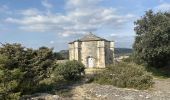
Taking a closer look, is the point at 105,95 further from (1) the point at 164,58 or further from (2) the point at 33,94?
(1) the point at 164,58

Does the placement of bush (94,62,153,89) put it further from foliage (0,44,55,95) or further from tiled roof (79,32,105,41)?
tiled roof (79,32,105,41)

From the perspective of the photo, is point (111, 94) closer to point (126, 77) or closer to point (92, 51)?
point (126, 77)

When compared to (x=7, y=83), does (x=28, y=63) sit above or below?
above

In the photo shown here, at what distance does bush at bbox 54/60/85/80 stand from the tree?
864cm

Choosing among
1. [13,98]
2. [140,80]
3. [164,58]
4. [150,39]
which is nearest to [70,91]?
[140,80]

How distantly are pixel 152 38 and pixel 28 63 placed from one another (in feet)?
61.8

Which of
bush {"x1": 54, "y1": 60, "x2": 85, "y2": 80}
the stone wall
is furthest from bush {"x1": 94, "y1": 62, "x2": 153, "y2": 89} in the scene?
the stone wall

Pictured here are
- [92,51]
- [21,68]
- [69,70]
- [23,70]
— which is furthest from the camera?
[92,51]


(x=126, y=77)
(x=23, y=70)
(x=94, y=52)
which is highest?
(x=94, y=52)

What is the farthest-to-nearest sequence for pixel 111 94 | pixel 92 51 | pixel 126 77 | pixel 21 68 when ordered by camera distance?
pixel 92 51 < pixel 126 77 < pixel 111 94 < pixel 21 68

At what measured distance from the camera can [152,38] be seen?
38188 millimetres

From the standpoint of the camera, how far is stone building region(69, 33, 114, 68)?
5578 centimetres

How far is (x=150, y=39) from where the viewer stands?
38.2m

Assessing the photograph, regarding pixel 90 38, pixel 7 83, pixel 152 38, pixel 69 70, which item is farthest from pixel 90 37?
pixel 7 83
